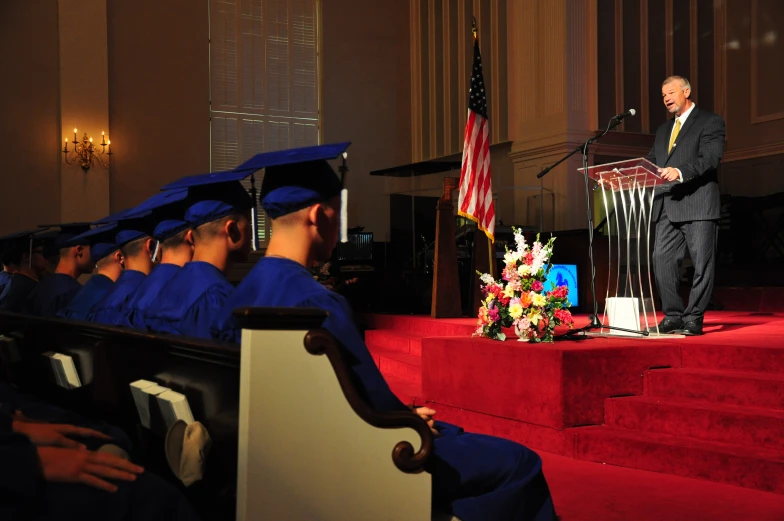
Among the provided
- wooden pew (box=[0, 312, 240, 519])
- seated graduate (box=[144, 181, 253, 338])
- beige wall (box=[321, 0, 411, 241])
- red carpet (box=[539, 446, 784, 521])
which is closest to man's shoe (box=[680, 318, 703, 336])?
red carpet (box=[539, 446, 784, 521])

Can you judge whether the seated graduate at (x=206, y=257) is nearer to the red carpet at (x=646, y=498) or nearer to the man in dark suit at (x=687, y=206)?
the red carpet at (x=646, y=498)

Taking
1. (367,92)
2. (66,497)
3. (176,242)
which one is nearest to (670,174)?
(176,242)

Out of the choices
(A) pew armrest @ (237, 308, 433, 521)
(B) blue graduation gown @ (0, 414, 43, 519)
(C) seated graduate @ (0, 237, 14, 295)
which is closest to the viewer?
(B) blue graduation gown @ (0, 414, 43, 519)

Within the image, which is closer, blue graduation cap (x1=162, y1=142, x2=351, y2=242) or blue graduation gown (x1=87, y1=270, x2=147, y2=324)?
blue graduation cap (x1=162, y1=142, x2=351, y2=242)

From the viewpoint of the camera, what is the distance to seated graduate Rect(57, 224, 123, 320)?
4734mm

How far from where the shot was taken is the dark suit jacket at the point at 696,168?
5.31 m

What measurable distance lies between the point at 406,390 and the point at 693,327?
207cm

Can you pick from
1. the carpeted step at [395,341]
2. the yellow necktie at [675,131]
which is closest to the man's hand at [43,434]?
the yellow necktie at [675,131]

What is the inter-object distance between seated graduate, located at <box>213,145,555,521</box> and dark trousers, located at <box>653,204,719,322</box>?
3298 millimetres

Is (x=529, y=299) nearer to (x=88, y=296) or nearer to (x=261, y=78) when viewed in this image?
(x=88, y=296)

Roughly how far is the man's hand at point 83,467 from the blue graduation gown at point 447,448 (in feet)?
1.92

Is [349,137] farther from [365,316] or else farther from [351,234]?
[365,316]

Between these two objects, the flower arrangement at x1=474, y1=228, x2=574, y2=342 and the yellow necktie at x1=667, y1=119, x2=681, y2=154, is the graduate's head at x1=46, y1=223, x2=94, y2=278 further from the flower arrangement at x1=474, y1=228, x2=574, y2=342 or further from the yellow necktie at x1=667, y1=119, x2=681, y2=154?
the yellow necktie at x1=667, y1=119, x2=681, y2=154

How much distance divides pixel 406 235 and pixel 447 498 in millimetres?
11055
